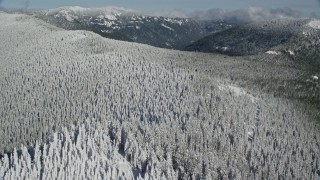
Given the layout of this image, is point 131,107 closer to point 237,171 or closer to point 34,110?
point 34,110

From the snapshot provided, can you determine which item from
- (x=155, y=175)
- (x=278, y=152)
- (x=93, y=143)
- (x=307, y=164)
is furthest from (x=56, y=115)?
(x=307, y=164)

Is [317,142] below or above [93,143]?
below

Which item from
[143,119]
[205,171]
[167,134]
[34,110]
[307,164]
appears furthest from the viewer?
[34,110]

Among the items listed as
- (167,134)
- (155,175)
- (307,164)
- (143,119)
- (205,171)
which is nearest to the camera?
(155,175)

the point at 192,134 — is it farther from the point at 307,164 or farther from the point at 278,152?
the point at 307,164

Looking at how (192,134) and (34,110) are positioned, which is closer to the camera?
(192,134)

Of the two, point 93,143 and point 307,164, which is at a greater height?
point 93,143

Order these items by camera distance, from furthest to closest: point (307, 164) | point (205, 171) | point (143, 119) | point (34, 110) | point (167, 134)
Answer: point (34, 110)
point (143, 119)
point (307, 164)
point (167, 134)
point (205, 171)

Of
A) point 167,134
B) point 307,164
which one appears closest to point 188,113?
point 167,134

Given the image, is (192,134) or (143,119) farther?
(143,119)
